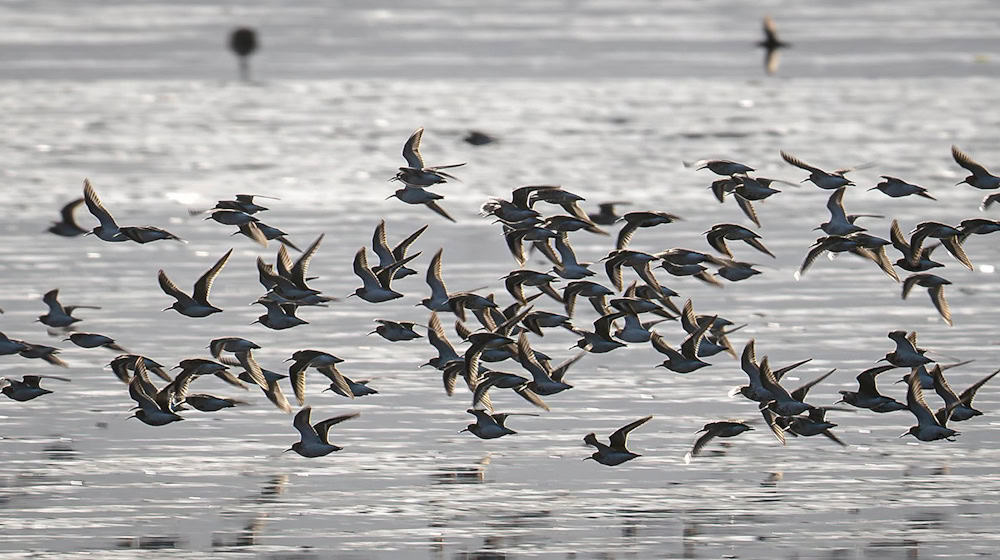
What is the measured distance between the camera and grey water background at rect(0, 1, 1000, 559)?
17.2m

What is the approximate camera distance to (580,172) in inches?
1641

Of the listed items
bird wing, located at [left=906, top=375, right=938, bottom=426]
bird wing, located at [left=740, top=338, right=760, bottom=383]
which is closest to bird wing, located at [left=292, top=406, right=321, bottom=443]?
bird wing, located at [left=740, top=338, right=760, bottom=383]

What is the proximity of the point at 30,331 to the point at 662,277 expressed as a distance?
30.2 feet

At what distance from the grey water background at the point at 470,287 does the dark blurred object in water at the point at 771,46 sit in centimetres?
61

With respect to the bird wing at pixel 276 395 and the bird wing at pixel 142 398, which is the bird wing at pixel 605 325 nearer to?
the bird wing at pixel 276 395

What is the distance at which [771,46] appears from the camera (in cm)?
5597

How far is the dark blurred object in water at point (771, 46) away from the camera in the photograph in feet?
184

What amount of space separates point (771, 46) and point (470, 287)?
2944 cm

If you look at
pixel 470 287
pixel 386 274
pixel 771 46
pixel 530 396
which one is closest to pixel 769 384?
pixel 530 396

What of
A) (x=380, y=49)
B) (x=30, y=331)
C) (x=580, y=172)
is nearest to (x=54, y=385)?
(x=30, y=331)

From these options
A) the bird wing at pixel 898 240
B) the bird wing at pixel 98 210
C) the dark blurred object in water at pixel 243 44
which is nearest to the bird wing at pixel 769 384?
→ the bird wing at pixel 898 240

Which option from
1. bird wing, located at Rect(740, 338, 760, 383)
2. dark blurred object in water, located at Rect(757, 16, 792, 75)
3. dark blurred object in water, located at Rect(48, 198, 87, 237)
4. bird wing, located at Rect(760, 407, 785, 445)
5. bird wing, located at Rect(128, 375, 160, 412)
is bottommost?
bird wing, located at Rect(760, 407, 785, 445)

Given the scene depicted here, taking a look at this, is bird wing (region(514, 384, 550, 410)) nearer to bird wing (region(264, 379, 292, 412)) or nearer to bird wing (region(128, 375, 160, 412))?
bird wing (region(264, 379, 292, 412))

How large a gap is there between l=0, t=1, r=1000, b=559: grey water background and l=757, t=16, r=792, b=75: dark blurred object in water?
2.01 feet
